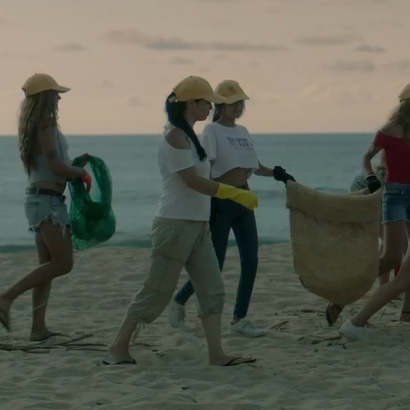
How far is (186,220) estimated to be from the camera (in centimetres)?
584

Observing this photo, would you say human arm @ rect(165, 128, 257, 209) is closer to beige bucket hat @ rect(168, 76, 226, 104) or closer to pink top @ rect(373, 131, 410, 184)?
beige bucket hat @ rect(168, 76, 226, 104)

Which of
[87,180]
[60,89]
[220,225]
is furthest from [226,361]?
[60,89]

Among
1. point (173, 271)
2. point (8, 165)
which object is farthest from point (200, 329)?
point (8, 165)

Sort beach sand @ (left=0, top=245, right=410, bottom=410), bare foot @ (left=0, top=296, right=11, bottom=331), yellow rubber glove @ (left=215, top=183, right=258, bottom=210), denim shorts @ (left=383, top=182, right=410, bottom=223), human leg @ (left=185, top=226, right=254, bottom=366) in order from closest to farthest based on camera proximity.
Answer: beach sand @ (left=0, top=245, right=410, bottom=410)
yellow rubber glove @ (left=215, top=183, right=258, bottom=210)
human leg @ (left=185, top=226, right=254, bottom=366)
bare foot @ (left=0, top=296, right=11, bottom=331)
denim shorts @ (left=383, top=182, right=410, bottom=223)

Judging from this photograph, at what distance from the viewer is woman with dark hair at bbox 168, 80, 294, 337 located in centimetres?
668

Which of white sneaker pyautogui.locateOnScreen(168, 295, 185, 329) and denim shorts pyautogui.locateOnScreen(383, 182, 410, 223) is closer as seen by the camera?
denim shorts pyautogui.locateOnScreen(383, 182, 410, 223)

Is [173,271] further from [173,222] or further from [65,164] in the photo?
[65,164]

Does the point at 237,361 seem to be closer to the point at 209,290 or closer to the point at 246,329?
the point at 209,290

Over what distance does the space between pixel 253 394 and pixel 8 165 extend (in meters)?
68.3

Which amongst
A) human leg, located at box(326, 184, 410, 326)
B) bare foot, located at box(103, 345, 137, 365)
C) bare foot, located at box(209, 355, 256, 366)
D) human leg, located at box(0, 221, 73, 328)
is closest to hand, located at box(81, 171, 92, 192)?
human leg, located at box(0, 221, 73, 328)

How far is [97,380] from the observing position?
568 centimetres

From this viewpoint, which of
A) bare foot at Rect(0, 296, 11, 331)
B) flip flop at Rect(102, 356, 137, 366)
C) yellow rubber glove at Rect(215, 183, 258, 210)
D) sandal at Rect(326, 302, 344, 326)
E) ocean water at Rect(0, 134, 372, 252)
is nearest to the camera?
yellow rubber glove at Rect(215, 183, 258, 210)

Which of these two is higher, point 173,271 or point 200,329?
point 173,271

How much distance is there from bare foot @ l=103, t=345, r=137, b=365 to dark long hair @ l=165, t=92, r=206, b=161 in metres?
1.25
